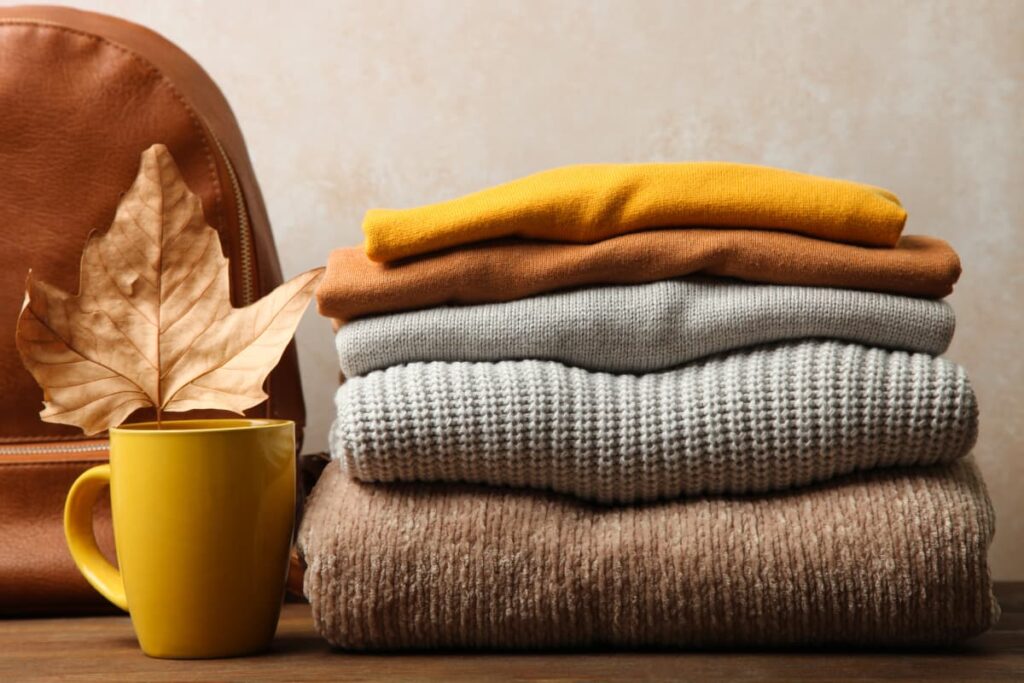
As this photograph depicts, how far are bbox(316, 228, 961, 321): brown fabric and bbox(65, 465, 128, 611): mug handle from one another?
15cm

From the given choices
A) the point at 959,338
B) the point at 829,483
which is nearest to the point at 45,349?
the point at 829,483

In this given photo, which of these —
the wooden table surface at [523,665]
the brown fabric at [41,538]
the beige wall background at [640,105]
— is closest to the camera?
the wooden table surface at [523,665]

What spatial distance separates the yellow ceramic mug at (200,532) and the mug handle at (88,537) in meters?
0.03

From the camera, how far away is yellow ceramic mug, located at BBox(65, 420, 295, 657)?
0.49 m

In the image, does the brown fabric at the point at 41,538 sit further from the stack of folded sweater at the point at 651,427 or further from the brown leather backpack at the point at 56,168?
the stack of folded sweater at the point at 651,427

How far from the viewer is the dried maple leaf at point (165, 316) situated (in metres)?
0.52

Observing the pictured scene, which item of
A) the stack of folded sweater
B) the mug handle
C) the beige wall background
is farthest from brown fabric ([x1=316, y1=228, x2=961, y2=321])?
the beige wall background

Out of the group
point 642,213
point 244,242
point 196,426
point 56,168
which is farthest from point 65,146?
point 642,213

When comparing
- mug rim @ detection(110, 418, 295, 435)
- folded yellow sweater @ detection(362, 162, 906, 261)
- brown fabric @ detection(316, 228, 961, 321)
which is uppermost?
folded yellow sweater @ detection(362, 162, 906, 261)

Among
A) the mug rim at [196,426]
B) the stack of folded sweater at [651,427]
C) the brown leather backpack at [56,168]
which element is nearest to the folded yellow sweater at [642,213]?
the stack of folded sweater at [651,427]

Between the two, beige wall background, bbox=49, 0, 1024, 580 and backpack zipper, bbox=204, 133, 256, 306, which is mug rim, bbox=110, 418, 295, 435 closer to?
backpack zipper, bbox=204, 133, 256, 306

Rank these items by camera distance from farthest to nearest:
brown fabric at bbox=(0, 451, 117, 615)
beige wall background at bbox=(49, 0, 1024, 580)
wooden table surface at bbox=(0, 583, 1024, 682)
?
beige wall background at bbox=(49, 0, 1024, 580) < brown fabric at bbox=(0, 451, 117, 615) < wooden table surface at bbox=(0, 583, 1024, 682)

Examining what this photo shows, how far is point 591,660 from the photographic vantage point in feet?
1.63

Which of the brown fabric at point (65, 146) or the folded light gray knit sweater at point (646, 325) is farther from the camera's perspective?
the brown fabric at point (65, 146)
